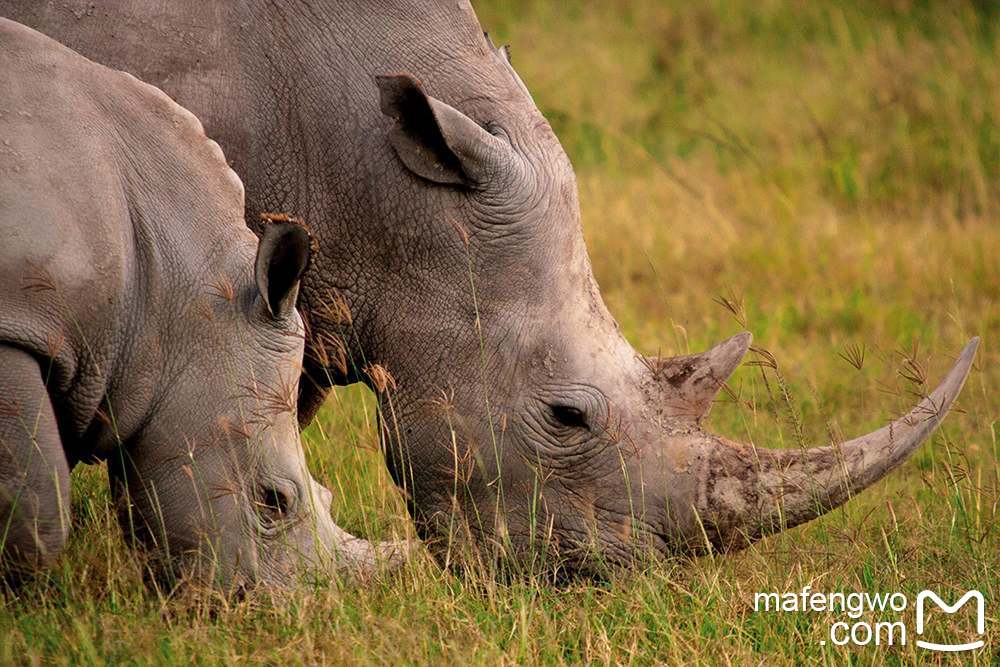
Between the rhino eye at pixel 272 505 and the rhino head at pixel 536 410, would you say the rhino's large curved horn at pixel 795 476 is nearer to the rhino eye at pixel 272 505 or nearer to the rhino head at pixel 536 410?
the rhino head at pixel 536 410

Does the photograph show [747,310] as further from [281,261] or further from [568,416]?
[281,261]

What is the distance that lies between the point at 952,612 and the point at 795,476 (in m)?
0.56

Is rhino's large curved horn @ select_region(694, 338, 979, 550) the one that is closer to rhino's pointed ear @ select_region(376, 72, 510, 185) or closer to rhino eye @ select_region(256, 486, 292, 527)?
rhino's pointed ear @ select_region(376, 72, 510, 185)

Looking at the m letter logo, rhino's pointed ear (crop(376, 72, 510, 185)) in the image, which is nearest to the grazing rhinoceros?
rhino's pointed ear (crop(376, 72, 510, 185))

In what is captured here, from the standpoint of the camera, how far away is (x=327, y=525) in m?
4.28

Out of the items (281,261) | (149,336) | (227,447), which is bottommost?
(227,447)

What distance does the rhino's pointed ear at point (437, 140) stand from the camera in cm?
448

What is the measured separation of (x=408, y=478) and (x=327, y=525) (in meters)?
0.46

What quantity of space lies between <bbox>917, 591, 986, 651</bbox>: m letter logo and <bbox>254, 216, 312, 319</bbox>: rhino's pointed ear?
1860mm

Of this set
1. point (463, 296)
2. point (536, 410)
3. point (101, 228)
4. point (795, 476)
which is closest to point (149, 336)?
point (101, 228)

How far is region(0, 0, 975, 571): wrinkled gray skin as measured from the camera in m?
4.53

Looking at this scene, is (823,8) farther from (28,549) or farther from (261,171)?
(28,549)

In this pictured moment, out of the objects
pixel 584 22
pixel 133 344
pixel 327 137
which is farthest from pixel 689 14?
pixel 133 344

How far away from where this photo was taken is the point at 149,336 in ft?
13.2
